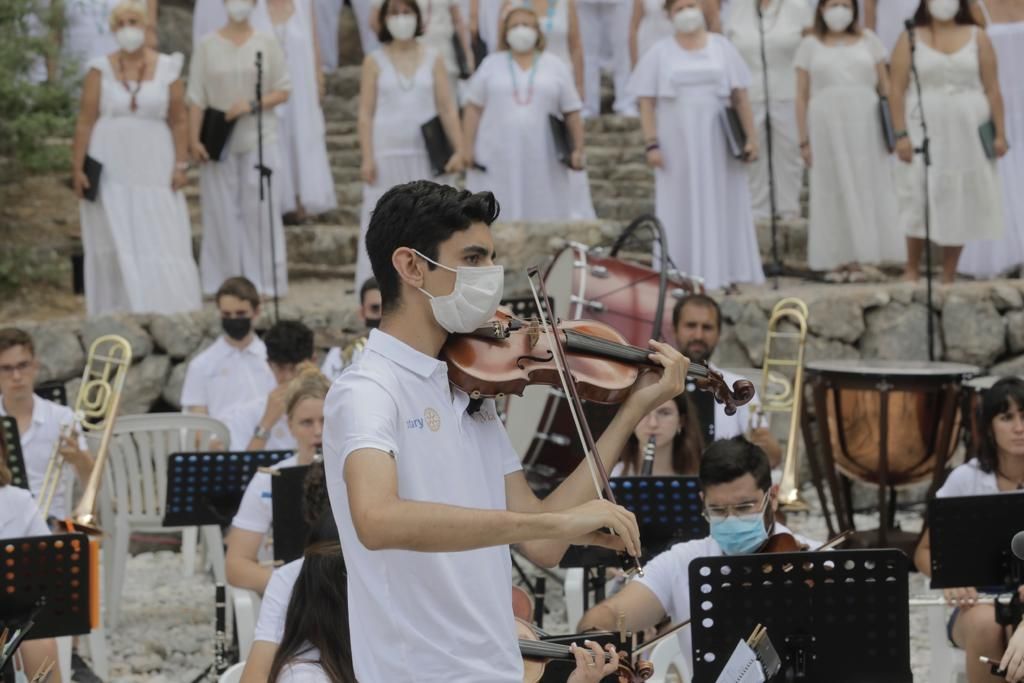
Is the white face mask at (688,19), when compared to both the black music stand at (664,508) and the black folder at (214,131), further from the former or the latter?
the black music stand at (664,508)

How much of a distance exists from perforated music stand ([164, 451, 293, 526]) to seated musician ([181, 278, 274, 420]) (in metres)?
2.26

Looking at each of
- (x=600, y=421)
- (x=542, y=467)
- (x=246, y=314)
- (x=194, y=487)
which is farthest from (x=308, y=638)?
(x=246, y=314)

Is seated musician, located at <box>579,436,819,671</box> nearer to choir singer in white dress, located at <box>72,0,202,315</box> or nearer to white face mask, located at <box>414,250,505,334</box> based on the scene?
white face mask, located at <box>414,250,505,334</box>

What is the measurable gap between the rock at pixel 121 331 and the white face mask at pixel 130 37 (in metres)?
1.64

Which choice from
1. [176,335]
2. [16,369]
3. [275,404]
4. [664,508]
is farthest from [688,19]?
[664,508]


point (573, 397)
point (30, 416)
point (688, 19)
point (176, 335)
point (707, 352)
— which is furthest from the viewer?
point (688, 19)

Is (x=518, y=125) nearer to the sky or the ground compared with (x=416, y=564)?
nearer to the sky

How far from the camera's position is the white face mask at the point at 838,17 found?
1074 centimetres

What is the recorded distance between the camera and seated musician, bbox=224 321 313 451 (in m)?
7.82

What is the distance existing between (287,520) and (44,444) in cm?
209

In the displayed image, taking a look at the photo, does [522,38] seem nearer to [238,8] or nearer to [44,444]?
[238,8]

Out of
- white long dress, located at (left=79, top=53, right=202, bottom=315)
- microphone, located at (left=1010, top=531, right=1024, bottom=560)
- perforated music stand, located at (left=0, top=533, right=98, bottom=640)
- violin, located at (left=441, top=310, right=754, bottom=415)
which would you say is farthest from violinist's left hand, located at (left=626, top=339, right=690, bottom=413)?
white long dress, located at (left=79, top=53, right=202, bottom=315)

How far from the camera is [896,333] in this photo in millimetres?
10148

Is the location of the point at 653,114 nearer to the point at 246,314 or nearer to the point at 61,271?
the point at 246,314
